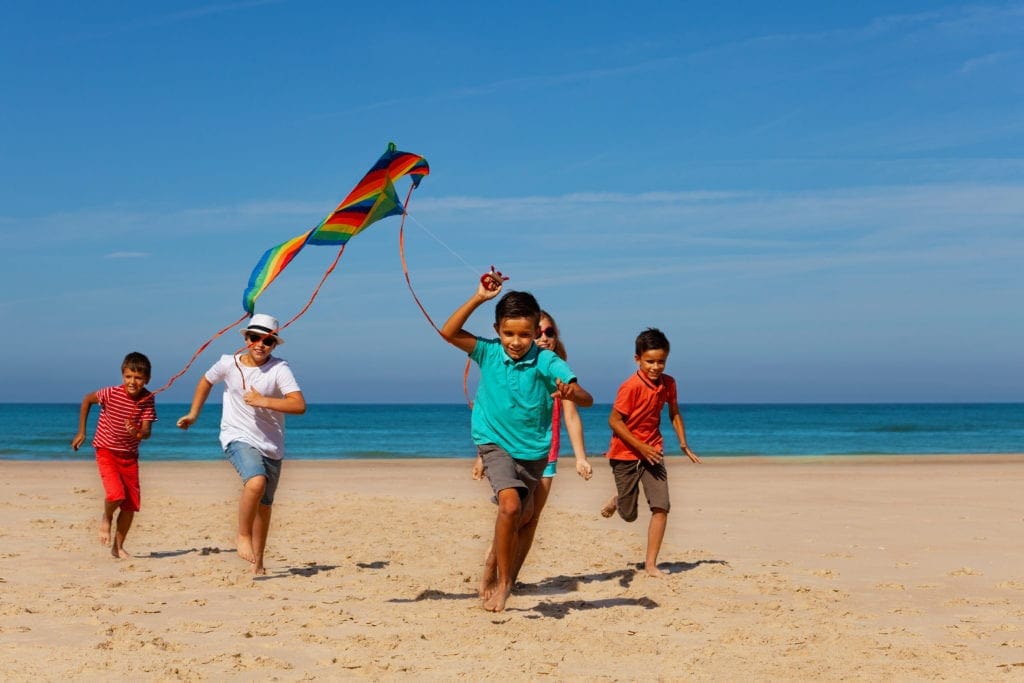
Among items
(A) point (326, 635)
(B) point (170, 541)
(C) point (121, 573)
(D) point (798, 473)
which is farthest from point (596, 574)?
(D) point (798, 473)

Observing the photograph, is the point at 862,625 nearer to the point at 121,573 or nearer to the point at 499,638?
the point at 499,638

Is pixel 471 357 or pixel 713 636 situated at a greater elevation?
pixel 471 357

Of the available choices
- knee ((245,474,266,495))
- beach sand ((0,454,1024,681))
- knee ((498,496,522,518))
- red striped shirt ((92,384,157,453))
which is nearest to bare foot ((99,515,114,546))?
beach sand ((0,454,1024,681))

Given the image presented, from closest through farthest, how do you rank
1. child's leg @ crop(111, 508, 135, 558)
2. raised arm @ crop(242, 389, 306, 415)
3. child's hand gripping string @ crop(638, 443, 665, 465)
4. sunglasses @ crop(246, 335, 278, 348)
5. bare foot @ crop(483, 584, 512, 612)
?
bare foot @ crop(483, 584, 512, 612) → raised arm @ crop(242, 389, 306, 415) → sunglasses @ crop(246, 335, 278, 348) → child's hand gripping string @ crop(638, 443, 665, 465) → child's leg @ crop(111, 508, 135, 558)

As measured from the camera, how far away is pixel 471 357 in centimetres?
567

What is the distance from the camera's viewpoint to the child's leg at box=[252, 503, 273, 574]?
6.84 m

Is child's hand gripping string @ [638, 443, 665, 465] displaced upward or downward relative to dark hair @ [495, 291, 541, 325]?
downward

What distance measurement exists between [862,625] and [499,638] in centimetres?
191

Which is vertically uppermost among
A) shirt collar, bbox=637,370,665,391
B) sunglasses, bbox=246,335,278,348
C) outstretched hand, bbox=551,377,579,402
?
sunglasses, bbox=246,335,278,348

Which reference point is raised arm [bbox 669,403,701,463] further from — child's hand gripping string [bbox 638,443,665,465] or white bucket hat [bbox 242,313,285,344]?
white bucket hat [bbox 242,313,285,344]

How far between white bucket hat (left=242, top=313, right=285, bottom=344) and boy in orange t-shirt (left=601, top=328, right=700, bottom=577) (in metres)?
2.23

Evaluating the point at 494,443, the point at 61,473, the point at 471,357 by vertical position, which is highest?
the point at 471,357

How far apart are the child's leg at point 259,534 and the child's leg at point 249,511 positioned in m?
0.02

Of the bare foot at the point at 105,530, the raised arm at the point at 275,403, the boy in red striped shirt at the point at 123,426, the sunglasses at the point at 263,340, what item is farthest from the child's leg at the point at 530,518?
the bare foot at the point at 105,530
